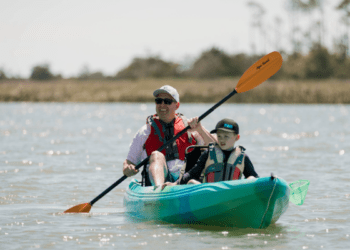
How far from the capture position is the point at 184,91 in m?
35.0

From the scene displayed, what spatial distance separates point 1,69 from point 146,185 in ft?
196

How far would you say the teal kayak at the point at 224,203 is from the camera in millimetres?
4656

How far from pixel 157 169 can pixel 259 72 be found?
185 centimetres

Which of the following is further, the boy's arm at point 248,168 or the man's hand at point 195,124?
the man's hand at point 195,124

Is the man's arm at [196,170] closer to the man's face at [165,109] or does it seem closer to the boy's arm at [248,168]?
the boy's arm at [248,168]

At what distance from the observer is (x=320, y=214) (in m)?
6.01

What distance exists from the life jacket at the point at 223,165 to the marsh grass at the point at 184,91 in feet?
92.3

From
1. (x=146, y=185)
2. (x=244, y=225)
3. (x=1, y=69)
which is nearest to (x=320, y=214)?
(x=244, y=225)

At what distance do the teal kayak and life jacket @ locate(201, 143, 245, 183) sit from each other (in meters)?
0.20

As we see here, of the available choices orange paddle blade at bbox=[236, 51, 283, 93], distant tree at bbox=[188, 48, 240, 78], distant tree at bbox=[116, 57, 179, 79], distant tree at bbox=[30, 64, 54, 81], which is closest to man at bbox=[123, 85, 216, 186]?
orange paddle blade at bbox=[236, 51, 283, 93]

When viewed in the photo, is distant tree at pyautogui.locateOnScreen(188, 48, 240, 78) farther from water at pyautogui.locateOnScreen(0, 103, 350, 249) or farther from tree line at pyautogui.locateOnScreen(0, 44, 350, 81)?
water at pyautogui.locateOnScreen(0, 103, 350, 249)

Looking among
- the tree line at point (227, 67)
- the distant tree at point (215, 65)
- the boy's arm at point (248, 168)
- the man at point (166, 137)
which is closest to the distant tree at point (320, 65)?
the tree line at point (227, 67)

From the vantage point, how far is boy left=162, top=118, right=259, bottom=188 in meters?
4.93

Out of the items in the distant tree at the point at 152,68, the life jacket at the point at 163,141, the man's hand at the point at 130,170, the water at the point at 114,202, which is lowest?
the water at the point at 114,202
